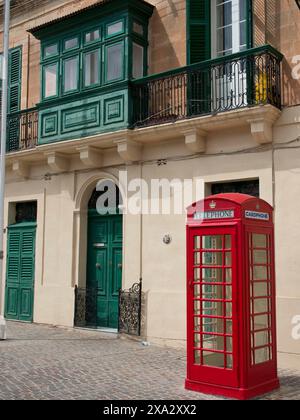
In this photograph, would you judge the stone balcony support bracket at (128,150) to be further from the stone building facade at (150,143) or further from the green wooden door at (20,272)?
the green wooden door at (20,272)

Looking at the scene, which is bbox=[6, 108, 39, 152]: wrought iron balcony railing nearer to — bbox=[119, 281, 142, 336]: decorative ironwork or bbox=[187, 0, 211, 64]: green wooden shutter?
bbox=[187, 0, 211, 64]: green wooden shutter

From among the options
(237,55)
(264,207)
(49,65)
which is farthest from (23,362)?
(49,65)

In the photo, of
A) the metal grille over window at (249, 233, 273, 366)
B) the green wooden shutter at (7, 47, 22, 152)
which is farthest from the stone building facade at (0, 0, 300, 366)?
the metal grille over window at (249, 233, 273, 366)

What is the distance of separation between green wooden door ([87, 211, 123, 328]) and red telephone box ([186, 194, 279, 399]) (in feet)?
17.8

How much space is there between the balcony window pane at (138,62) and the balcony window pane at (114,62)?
1.11 ft

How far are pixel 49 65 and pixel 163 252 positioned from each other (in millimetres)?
6039

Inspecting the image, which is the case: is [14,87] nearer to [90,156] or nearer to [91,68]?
[91,68]

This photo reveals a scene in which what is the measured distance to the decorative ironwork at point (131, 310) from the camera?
39.5ft

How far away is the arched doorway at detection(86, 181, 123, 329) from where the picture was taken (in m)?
13.1

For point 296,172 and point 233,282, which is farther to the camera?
point 296,172

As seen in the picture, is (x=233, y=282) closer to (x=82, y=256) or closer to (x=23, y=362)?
(x=23, y=362)

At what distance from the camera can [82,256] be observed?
13.7 meters

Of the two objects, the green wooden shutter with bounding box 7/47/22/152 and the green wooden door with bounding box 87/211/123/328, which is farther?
the green wooden shutter with bounding box 7/47/22/152

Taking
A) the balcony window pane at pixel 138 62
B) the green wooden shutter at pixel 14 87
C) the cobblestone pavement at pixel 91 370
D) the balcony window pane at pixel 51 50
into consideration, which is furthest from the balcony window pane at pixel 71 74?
the cobblestone pavement at pixel 91 370
